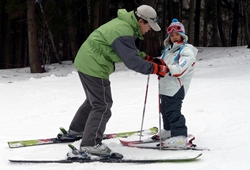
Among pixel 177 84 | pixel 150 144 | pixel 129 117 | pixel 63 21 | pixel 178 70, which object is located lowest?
pixel 129 117

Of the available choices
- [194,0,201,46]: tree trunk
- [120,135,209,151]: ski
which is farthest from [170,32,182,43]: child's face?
[194,0,201,46]: tree trunk

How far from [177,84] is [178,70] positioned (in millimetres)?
210

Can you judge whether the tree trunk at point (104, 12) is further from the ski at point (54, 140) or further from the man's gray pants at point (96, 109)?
the man's gray pants at point (96, 109)

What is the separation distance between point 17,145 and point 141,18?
82.2 inches

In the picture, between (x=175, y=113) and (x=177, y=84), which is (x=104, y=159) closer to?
(x=175, y=113)

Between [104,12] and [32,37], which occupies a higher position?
[104,12]

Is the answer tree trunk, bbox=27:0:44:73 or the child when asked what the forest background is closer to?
tree trunk, bbox=27:0:44:73

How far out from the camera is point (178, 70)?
3596 mm

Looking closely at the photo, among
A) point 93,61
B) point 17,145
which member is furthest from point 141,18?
point 17,145

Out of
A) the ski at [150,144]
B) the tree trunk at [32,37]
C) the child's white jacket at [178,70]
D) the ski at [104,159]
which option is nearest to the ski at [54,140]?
the ski at [150,144]

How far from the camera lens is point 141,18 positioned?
3.49 m

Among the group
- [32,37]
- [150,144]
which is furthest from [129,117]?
[32,37]

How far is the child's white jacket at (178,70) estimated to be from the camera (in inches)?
143

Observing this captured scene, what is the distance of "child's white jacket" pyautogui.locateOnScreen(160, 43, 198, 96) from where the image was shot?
3620mm
